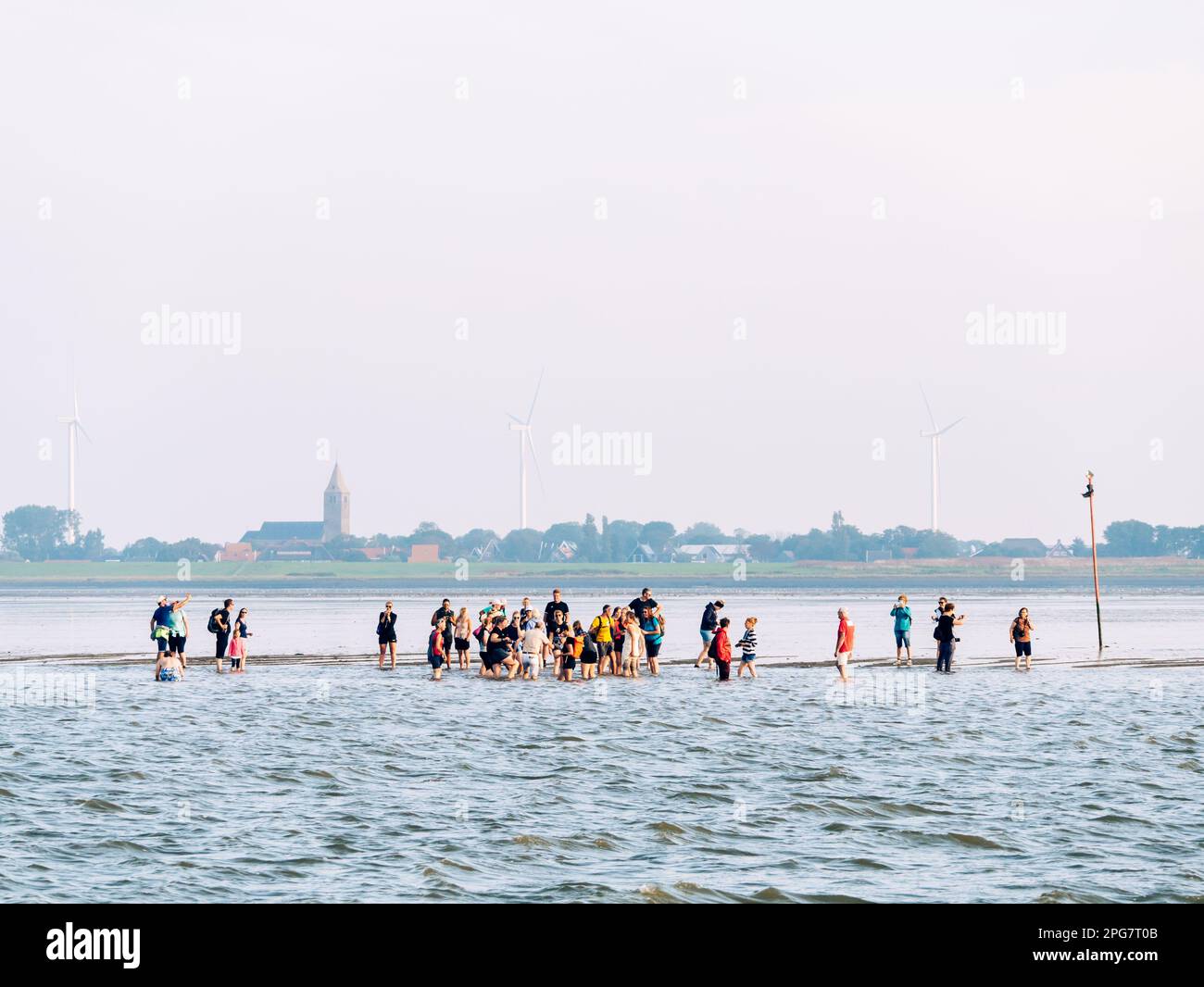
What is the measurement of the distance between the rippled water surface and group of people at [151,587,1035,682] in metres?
4.23

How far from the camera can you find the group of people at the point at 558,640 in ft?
140

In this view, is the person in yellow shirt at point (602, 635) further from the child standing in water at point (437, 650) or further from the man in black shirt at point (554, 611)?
the child standing in water at point (437, 650)

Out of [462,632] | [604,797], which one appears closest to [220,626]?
[462,632]

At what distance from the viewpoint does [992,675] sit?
44.4 meters

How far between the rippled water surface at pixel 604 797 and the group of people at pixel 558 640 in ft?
13.9

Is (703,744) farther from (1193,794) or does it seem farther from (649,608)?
(649,608)

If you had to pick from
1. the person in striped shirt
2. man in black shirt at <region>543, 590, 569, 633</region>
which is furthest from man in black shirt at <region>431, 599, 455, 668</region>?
the person in striped shirt

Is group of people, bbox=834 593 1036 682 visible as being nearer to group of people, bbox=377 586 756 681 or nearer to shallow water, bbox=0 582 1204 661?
group of people, bbox=377 586 756 681

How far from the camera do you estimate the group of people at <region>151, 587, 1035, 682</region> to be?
42.7 metres

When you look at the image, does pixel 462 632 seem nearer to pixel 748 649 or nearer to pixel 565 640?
pixel 565 640

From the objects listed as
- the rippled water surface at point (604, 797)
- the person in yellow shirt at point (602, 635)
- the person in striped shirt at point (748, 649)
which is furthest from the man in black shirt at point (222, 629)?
the person in striped shirt at point (748, 649)
